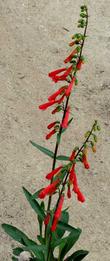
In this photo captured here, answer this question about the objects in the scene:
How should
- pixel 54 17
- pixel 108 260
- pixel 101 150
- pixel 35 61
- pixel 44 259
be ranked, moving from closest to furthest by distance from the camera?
1. pixel 44 259
2. pixel 108 260
3. pixel 101 150
4. pixel 35 61
5. pixel 54 17

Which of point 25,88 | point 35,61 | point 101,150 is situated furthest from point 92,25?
point 101,150

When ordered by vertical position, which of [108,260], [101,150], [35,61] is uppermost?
[35,61]

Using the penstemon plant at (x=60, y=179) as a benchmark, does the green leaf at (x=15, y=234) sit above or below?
below

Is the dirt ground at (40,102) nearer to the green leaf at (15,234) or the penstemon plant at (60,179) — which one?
the green leaf at (15,234)

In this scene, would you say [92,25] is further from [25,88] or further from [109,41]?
[25,88]

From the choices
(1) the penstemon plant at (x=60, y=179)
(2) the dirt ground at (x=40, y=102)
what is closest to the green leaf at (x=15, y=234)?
(1) the penstemon plant at (x=60, y=179)

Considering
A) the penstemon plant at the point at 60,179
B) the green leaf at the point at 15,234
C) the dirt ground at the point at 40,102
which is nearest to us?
the penstemon plant at the point at 60,179

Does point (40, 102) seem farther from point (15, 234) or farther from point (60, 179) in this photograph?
point (60, 179)

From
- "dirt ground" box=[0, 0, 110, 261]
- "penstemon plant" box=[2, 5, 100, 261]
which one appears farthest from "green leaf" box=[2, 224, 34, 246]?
"dirt ground" box=[0, 0, 110, 261]
